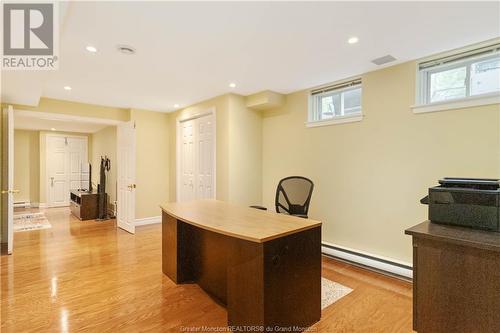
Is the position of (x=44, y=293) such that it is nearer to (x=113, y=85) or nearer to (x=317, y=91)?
(x=113, y=85)

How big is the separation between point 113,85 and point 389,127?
381 cm

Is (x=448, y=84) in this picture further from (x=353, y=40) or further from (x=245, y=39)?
(x=245, y=39)

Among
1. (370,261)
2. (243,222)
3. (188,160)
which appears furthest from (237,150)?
(370,261)

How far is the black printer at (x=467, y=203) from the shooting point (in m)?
1.53

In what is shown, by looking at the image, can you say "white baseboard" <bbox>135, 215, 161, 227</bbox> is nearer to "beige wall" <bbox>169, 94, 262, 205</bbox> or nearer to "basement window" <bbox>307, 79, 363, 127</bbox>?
"beige wall" <bbox>169, 94, 262, 205</bbox>

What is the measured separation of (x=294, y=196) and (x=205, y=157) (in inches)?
79.2

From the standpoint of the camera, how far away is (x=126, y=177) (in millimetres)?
4961

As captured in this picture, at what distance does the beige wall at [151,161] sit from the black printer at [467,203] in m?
5.05

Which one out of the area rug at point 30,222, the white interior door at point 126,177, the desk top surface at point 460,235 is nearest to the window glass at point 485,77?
the desk top surface at point 460,235

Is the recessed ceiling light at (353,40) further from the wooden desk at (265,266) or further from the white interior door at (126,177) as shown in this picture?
the white interior door at (126,177)

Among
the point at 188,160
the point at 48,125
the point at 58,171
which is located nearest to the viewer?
the point at 188,160

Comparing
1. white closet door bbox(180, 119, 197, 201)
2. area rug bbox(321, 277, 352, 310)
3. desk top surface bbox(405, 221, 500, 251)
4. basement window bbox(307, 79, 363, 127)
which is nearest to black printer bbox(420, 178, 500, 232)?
desk top surface bbox(405, 221, 500, 251)

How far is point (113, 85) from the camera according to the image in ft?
12.2

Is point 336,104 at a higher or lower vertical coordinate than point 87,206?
higher
